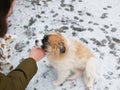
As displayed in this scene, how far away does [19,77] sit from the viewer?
2.04 metres

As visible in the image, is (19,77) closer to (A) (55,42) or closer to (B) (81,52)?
(A) (55,42)

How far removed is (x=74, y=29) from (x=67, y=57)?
2.89 feet

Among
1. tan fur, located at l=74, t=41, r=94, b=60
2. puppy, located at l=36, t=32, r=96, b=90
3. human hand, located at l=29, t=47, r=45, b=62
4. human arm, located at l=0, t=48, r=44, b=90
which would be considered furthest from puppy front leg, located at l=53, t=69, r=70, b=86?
human arm, located at l=0, t=48, r=44, b=90

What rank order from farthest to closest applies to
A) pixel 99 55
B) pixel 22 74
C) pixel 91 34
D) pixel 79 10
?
pixel 79 10
pixel 91 34
pixel 99 55
pixel 22 74

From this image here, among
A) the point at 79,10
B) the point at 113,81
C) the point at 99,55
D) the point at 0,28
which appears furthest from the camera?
the point at 79,10

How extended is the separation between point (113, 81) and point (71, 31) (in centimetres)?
88

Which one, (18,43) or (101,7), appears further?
(101,7)

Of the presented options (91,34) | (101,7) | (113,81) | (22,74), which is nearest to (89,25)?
(91,34)

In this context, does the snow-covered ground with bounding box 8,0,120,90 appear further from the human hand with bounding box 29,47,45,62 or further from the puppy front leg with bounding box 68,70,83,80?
the human hand with bounding box 29,47,45,62

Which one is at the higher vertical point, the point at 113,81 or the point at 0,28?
the point at 0,28

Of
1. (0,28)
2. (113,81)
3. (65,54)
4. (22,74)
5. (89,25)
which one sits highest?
(0,28)

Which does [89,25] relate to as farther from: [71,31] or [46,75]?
[46,75]

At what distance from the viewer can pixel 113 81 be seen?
2918 mm

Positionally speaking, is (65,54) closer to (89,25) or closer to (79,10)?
(89,25)
